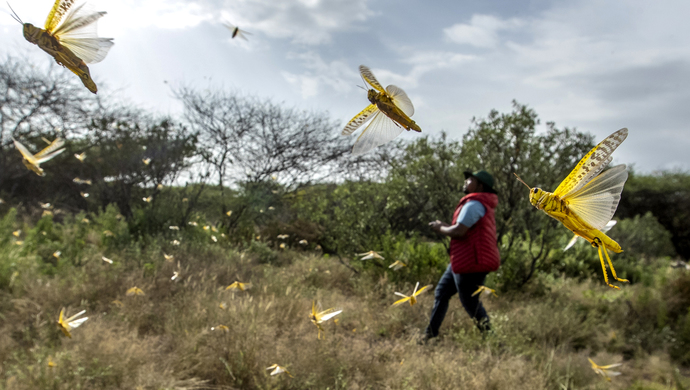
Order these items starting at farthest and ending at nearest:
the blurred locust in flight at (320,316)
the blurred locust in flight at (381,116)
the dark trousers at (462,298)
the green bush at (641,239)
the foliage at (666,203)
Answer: the foliage at (666,203), the green bush at (641,239), the dark trousers at (462,298), the blurred locust in flight at (320,316), the blurred locust in flight at (381,116)

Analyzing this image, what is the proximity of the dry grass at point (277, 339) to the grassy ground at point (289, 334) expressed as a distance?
14 millimetres

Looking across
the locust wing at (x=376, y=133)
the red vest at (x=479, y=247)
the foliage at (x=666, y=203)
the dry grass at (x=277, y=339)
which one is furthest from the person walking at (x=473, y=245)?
the foliage at (x=666, y=203)

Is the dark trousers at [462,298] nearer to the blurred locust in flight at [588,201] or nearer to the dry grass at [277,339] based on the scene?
the dry grass at [277,339]

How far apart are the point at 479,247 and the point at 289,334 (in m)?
1.97

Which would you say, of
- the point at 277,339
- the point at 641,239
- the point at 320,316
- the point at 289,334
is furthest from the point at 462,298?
the point at 641,239

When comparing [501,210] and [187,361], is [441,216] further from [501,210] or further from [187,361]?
[187,361]

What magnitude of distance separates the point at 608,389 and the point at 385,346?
1918 mm

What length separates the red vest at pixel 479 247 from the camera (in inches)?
133

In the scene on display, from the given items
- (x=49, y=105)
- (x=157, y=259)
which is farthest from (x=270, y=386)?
(x=49, y=105)

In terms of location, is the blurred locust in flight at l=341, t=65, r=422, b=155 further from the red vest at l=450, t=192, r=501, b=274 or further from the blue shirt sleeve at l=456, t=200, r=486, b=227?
the red vest at l=450, t=192, r=501, b=274

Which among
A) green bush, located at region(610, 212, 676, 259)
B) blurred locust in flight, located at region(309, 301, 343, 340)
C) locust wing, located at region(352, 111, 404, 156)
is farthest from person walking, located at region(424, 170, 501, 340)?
green bush, located at region(610, 212, 676, 259)

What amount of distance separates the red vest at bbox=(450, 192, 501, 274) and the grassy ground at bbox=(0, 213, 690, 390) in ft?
2.39

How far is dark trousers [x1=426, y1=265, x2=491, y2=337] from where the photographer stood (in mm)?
3475

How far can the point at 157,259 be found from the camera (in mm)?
5285
